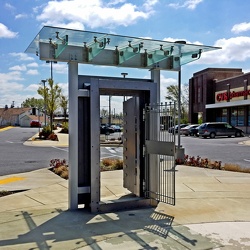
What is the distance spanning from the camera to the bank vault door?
6.66 metres

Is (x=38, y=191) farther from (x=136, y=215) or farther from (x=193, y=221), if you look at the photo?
(x=193, y=221)

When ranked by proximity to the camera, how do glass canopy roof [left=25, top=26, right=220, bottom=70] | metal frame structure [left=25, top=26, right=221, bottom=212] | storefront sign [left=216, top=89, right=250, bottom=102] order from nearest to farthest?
glass canopy roof [left=25, top=26, right=220, bottom=70], metal frame structure [left=25, top=26, right=221, bottom=212], storefront sign [left=216, top=89, right=250, bottom=102]

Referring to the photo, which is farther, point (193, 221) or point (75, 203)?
point (75, 203)

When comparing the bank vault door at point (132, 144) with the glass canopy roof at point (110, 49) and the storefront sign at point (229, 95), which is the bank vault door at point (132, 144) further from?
the storefront sign at point (229, 95)

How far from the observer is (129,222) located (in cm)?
542

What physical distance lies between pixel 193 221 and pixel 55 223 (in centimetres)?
228

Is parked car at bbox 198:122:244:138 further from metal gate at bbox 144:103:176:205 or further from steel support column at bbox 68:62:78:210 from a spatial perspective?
steel support column at bbox 68:62:78:210

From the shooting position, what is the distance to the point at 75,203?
613cm

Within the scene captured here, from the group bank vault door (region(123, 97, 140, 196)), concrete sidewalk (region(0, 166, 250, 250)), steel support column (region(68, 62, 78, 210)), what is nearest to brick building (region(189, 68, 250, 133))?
concrete sidewalk (region(0, 166, 250, 250))

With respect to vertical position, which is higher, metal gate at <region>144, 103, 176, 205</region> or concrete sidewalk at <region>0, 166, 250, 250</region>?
metal gate at <region>144, 103, 176, 205</region>

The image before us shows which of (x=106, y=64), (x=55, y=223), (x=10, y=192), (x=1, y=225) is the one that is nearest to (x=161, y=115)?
(x=106, y=64)

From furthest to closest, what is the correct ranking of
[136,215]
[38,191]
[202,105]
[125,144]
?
1. [202,105]
2. [38,191]
3. [125,144]
4. [136,215]

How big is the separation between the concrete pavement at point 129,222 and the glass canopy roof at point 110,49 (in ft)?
9.27

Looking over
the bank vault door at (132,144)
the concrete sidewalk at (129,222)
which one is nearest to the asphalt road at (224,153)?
the concrete sidewalk at (129,222)
